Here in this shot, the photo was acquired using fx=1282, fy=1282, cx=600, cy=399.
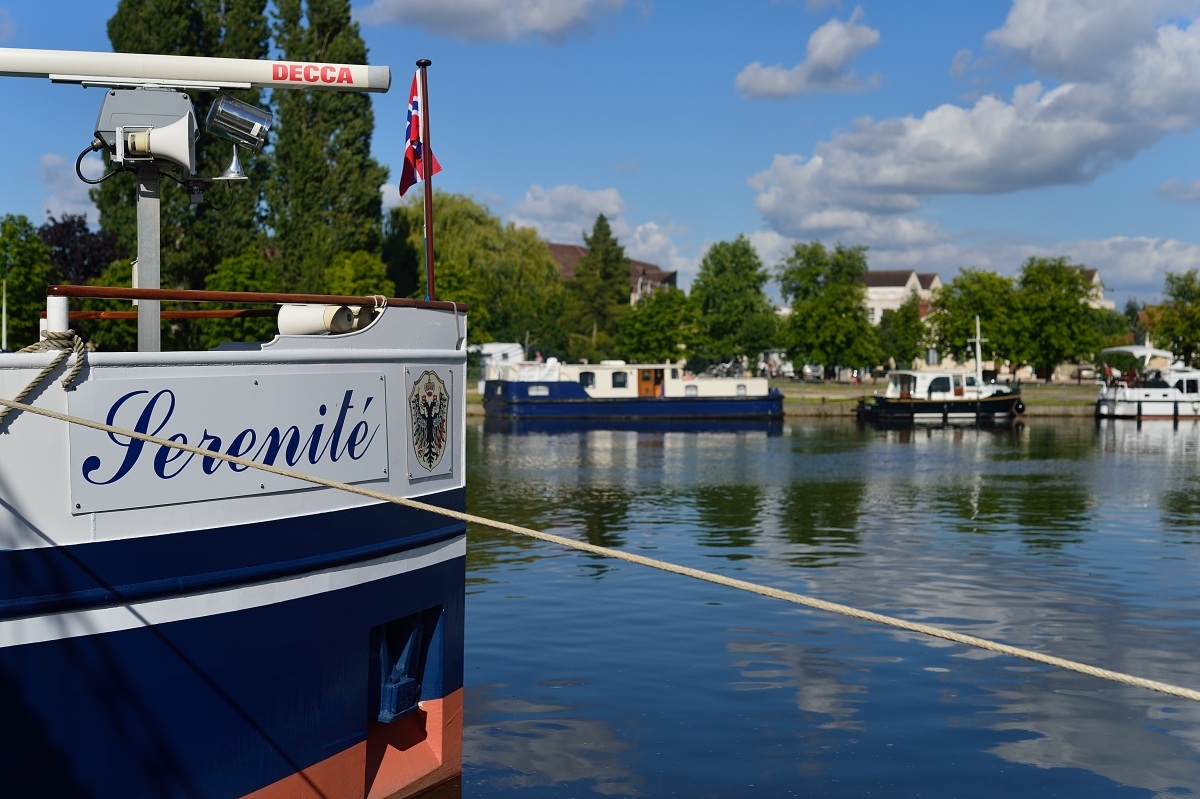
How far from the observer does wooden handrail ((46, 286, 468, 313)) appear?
5.88 meters

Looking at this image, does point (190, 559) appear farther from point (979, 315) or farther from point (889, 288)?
point (889, 288)

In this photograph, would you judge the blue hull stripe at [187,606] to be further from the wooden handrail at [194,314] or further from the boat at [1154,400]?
the boat at [1154,400]

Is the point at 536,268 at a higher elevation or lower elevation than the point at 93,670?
higher

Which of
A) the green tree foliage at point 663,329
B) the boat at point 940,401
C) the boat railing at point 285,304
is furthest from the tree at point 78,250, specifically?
the boat railing at point 285,304

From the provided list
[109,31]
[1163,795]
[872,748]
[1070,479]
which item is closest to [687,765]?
[872,748]

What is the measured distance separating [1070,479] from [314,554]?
88.8 ft

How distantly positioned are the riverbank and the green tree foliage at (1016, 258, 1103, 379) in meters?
3.11

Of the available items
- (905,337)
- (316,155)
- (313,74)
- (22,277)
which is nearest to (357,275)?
(316,155)

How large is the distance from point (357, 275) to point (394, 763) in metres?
49.6

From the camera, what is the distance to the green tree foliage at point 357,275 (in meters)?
53.9

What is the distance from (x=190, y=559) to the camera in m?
6.02

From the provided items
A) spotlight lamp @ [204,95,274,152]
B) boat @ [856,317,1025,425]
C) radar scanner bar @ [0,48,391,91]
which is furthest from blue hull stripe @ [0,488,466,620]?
boat @ [856,317,1025,425]

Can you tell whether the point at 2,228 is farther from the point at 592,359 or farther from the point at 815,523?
the point at 592,359

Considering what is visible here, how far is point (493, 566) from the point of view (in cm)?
1733
